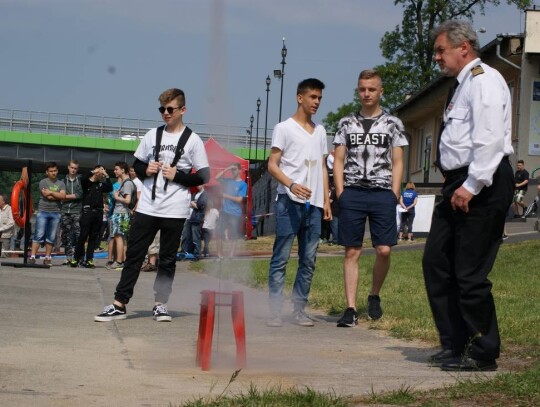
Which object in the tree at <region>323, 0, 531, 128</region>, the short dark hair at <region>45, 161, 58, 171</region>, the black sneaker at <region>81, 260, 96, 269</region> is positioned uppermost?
the tree at <region>323, 0, 531, 128</region>

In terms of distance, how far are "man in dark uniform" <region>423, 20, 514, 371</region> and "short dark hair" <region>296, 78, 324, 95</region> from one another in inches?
103

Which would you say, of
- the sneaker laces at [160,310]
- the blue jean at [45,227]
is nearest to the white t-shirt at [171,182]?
the sneaker laces at [160,310]

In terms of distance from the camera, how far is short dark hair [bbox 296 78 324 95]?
381 inches

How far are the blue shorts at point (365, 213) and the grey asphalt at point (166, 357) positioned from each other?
798 mm

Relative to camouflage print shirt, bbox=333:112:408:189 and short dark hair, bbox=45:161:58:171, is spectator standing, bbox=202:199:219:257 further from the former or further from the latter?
camouflage print shirt, bbox=333:112:408:189

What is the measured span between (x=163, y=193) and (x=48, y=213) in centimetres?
953

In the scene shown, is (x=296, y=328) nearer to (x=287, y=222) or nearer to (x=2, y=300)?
(x=287, y=222)

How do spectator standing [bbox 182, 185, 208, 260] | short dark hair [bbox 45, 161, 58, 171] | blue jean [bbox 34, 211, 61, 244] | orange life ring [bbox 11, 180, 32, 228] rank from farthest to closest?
1. spectator standing [bbox 182, 185, 208, 260]
2. short dark hair [bbox 45, 161, 58, 171]
3. orange life ring [bbox 11, 180, 32, 228]
4. blue jean [bbox 34, 211, 61, 244]

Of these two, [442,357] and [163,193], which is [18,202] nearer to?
[163,193]

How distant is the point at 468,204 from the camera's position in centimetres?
678

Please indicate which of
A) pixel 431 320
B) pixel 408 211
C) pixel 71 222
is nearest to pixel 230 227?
pixel 431 320

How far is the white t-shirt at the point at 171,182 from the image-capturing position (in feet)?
31.7

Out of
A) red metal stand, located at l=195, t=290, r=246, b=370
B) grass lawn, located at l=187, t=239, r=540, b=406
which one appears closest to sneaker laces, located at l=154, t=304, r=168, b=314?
grass lawn, located at l=187, t=239, r=540, b=406

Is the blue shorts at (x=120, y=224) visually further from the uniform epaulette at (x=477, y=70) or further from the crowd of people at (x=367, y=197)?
the uniform epaulette at (x=477, y=70)
